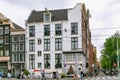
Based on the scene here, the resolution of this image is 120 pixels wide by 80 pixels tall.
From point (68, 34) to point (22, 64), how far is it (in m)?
14.3

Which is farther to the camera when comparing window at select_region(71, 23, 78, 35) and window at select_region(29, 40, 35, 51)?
window at select_region(29, 40, 35, 51)

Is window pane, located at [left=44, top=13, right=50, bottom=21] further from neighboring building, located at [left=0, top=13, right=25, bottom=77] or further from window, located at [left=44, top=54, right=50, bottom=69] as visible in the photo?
window, located at [left=44, top=54, right=50, bottom=69]

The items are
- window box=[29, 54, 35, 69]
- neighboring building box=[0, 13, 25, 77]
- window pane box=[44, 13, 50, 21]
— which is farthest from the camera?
neighboring building box=[0, 13, 25, 77]

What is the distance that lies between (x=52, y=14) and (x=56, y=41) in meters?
7.74

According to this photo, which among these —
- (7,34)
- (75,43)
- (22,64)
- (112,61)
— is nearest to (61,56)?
(75,43)

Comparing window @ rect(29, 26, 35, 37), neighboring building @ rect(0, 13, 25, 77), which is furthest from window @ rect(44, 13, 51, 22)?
neighboring building @ rect(0, 13, 25, 77)

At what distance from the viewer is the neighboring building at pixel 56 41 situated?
7944 centimetres

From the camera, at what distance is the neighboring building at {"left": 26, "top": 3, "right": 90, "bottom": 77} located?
7944 cm

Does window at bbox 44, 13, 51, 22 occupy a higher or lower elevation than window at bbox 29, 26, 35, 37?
higher

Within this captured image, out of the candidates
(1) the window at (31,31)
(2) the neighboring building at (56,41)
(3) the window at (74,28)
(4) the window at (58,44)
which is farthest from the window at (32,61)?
(3) the window at (74,28)

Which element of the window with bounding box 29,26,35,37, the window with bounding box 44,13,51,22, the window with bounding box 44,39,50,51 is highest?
the window with bounding box 44,13,51,22

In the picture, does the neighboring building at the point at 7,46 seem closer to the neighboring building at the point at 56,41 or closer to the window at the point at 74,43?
the neighboring building at the point at 56,41

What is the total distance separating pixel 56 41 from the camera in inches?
3199

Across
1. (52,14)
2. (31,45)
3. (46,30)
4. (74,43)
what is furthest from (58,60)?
(52,14)
